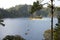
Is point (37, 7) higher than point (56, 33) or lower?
higher

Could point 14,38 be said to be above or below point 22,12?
below

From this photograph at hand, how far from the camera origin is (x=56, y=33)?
24.4 feet

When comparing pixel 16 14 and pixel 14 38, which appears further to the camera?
pixel 16 14

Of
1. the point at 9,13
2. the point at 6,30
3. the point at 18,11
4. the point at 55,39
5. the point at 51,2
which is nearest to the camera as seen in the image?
the point at 51,2

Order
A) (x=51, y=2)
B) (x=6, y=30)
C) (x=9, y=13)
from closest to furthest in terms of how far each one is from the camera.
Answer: (x=51, y=2), (x=6, y=30), (x=9, y=13)

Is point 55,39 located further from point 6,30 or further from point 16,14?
point 16,14

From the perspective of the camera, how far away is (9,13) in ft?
37.7

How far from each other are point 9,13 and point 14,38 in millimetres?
4138

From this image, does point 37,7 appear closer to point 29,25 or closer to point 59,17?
point 59,17

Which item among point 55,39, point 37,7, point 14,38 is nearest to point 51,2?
point 37,7

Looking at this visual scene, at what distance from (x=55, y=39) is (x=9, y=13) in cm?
489

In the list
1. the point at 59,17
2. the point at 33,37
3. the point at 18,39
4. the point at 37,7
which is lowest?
the point at 33,37

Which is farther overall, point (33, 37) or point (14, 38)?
point (33, 37)

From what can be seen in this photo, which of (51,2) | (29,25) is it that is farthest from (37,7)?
(29,25)
